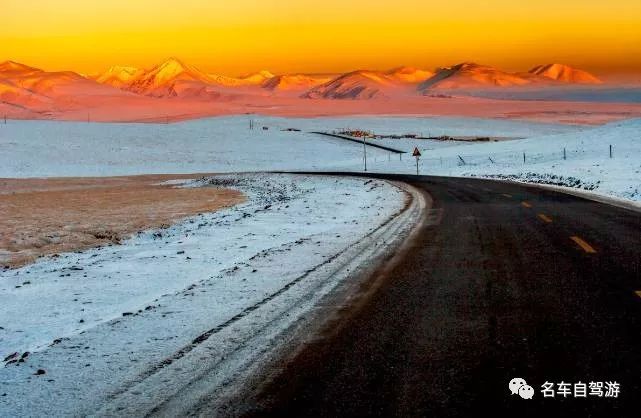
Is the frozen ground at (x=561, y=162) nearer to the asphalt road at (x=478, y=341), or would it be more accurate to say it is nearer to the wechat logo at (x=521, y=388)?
the asphalt road at (x=478, y=341)

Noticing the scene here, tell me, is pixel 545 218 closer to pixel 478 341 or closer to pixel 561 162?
pixel 478 341

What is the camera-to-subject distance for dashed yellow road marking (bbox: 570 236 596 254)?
35.9 ft

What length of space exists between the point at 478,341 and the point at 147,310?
12.0ft

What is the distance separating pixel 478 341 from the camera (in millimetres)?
5859

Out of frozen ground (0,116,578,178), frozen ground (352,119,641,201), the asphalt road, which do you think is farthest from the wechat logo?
frozen ground (0,116,578,178)

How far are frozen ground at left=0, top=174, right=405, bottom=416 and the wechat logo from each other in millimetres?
2107

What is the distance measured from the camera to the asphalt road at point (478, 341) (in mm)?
4469

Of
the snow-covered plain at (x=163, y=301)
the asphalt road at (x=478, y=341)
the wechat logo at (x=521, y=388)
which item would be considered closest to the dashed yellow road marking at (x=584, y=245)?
the asphalt road at (x=478, y=341)

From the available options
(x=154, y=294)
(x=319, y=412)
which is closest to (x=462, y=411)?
(x=319, y=412)

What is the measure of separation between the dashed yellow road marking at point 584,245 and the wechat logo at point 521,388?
6749 millimetres

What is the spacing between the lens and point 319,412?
→ 4.35m

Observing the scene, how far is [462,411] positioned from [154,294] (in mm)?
5233

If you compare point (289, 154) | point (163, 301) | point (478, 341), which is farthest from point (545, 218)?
point (289, 154)

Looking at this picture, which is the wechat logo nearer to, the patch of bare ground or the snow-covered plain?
the snow-covered plain
